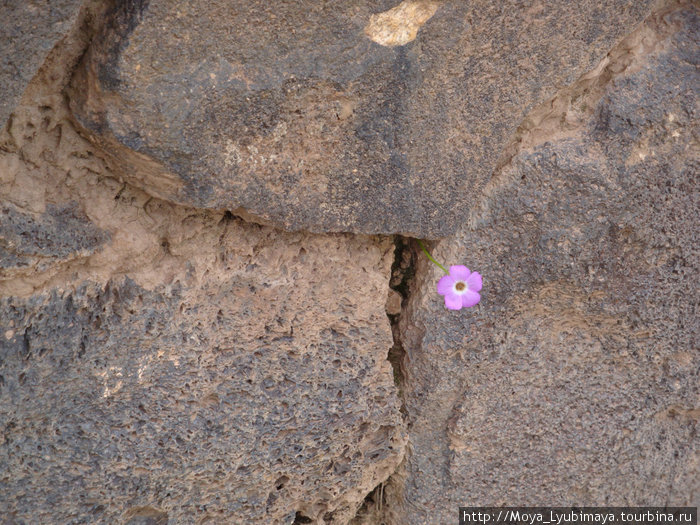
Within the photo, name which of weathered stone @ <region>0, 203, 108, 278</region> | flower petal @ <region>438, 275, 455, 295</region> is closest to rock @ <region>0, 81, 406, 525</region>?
weathered stone @ <region>0, 203, 108, 278</region>

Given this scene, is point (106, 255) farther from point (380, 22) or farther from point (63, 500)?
point (380, 22)

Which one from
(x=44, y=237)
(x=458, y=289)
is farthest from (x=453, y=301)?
(x=44, y=237)

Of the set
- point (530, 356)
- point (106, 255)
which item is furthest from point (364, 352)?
point (106, 255)

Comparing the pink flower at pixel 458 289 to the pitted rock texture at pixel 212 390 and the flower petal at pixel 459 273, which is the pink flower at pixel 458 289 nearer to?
the flower petal at pixel 459 273

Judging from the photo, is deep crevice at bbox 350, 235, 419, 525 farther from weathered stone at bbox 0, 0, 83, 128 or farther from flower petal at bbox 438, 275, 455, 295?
weathered stone at bbox 0, 0, 83, 128

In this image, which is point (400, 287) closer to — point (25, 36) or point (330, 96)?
point (330, 96)

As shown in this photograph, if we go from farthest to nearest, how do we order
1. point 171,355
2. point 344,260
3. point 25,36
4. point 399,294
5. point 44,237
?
point 399,294, point 344,260, point 171,355, point 44,237, point 25,36
